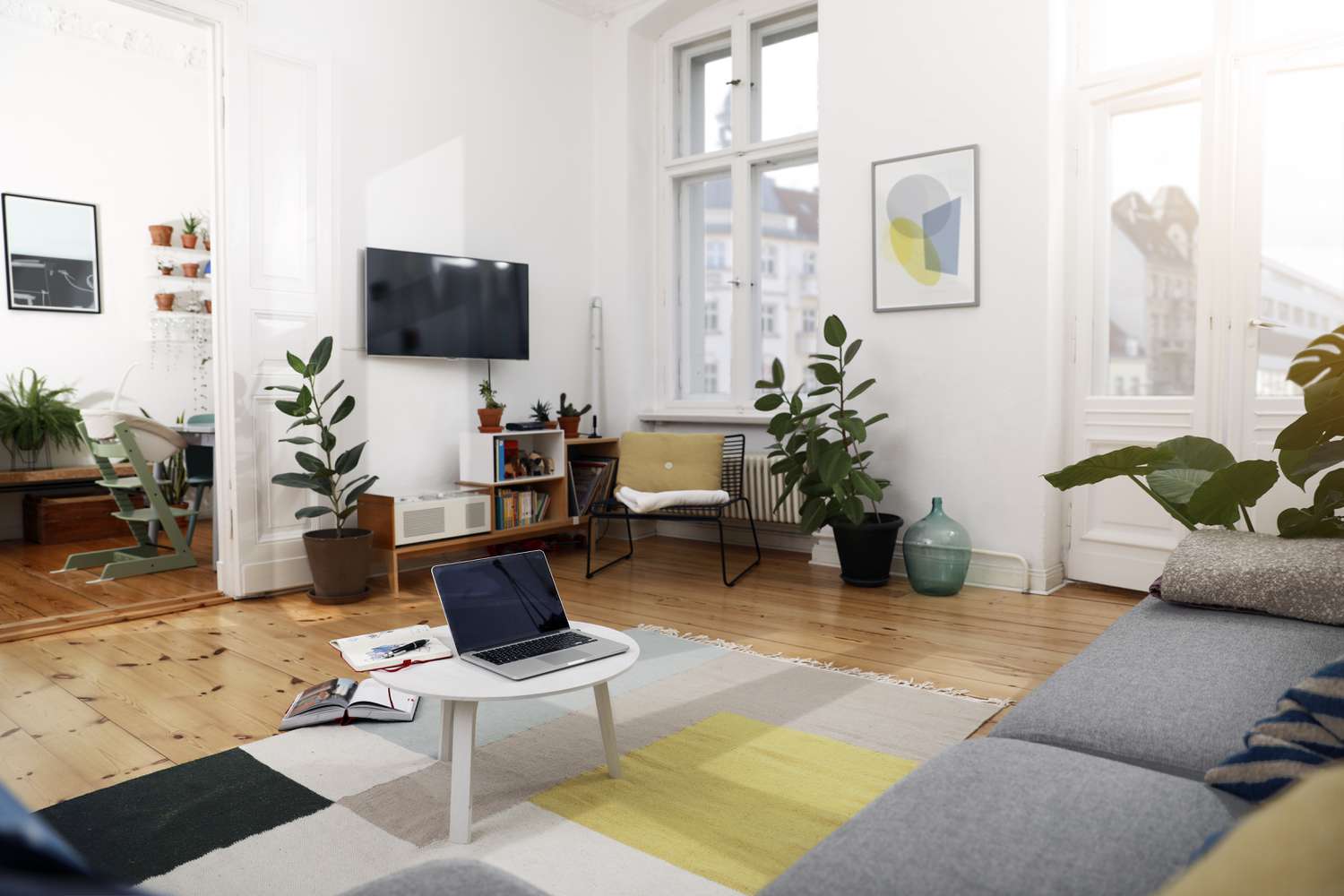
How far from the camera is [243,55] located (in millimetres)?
4027

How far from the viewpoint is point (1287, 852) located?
53 cm

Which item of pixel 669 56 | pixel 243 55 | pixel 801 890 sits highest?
pixel 669 56

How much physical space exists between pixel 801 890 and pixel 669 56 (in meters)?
5.69

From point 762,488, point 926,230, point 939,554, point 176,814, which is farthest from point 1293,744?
point 762,488

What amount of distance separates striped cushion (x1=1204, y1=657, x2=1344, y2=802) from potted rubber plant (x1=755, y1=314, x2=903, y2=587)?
2947 millimetres

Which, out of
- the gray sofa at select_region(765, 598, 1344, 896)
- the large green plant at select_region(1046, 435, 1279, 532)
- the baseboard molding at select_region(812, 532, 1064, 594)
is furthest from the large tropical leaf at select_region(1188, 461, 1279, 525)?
the baseboard molding at select_region(812, 532, 1064, 594)

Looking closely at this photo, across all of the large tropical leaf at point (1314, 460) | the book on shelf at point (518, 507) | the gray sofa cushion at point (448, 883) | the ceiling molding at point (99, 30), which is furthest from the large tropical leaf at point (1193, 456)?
the ceiling molding at point (99, 30)

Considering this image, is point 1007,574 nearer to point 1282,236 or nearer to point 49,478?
point 1282,236

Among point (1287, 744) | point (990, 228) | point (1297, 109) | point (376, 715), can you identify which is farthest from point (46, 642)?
point (1297, 109)

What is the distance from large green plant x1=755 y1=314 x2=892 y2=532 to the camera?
418cm

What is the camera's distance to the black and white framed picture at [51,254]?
5848 millimetres

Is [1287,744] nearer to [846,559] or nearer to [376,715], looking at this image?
[376,715]

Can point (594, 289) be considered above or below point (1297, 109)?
below

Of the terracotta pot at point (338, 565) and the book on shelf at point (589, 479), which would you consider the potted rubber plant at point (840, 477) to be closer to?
the book on shelf at point (589, 479)
